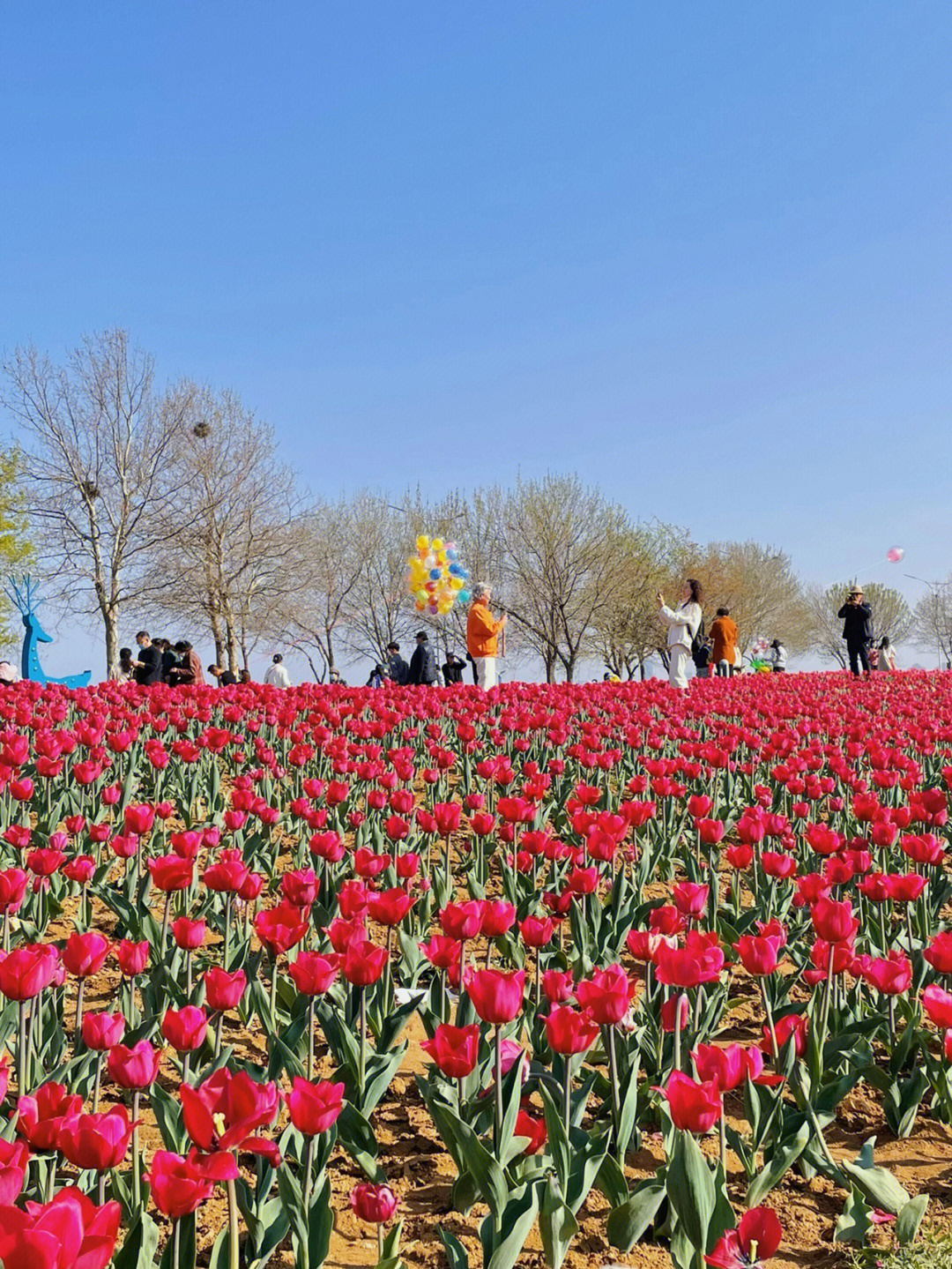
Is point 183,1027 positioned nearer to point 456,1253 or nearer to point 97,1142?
point 97,1142

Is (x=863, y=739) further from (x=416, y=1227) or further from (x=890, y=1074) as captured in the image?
(x=416, y=1227)

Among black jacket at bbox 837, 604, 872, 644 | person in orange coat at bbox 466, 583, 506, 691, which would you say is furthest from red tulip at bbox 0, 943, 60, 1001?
black jacket at bbox 837, 604, 872, 644

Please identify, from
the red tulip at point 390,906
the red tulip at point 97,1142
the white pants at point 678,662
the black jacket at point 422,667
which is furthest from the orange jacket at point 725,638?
the red tulip at point 97,1142

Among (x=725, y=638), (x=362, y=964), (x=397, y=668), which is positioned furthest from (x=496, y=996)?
(x=397, y=668)

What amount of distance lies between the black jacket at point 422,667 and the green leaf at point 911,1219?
16.5 m

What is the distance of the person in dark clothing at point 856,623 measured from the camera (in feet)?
65.1

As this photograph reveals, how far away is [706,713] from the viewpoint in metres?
10.6

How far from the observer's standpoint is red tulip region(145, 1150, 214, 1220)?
1695 mm

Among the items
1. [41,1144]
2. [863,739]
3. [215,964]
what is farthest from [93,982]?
[863,739]

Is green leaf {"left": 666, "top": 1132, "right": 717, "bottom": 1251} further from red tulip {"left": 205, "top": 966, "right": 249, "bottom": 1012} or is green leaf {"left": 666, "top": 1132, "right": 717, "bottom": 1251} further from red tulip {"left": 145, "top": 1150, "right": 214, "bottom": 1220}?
red tulip {"left": 205, "top": 966, "right": 249, "bottom": 1012}

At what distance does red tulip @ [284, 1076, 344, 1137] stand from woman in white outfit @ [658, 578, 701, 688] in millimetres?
13908

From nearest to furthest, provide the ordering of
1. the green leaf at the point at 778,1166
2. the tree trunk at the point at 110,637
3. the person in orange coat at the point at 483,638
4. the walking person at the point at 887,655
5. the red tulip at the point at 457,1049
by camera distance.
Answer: the red tulip at the point at 457,1049 < the green leaf at the point at 778,1166 < the person in orange coat at the point at 483,638 < the walking person at the point at 887,655 < the tree trunk at the point at 110,637

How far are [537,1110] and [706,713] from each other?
25.4 ft

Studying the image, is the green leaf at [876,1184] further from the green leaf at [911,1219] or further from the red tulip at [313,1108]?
the red tulip at [313,1108]
